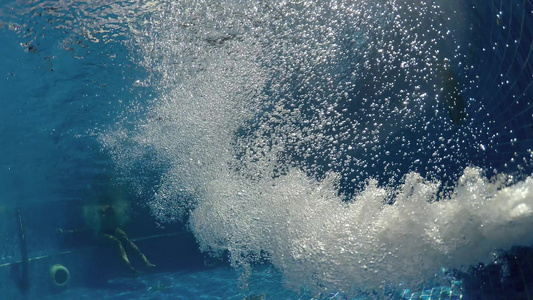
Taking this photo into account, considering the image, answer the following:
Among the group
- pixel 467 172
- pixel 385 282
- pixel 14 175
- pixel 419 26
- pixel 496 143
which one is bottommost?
pixel 385 282

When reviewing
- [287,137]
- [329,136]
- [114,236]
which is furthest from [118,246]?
[329,136]

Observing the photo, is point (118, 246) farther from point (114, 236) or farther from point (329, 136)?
point (329, 136)

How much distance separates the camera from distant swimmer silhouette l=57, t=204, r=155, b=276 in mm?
13680

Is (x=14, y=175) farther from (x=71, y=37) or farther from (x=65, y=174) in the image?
(x=71, y=37)

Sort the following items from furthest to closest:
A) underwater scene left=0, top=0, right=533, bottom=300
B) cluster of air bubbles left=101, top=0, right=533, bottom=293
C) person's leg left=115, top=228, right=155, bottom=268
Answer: person's leg left=115, top=228, right=155, bottom=268, cluster of air bubbles left=101, top=0, right=533, bottom=293, underwater scene left=0, top=0, right=533, bottom=300

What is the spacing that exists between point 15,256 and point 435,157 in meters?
16.9

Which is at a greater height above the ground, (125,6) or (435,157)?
(125,6)

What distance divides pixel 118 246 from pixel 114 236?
0.53 m

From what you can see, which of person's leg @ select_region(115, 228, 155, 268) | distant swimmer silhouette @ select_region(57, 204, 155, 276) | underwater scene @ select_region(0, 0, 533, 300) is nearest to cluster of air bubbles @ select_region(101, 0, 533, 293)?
underwater scene @ select_region(0, 0, 533, 300)

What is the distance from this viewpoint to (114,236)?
47.0ft

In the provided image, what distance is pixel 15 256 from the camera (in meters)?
13.7

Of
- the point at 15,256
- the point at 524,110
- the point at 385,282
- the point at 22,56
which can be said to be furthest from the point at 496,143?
the point at 15,256

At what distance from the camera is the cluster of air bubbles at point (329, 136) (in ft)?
17.6

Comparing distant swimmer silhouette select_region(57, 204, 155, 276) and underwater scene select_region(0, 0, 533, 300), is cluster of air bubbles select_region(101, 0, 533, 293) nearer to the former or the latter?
underwater scene select_region(0, 0, 533, 300)
